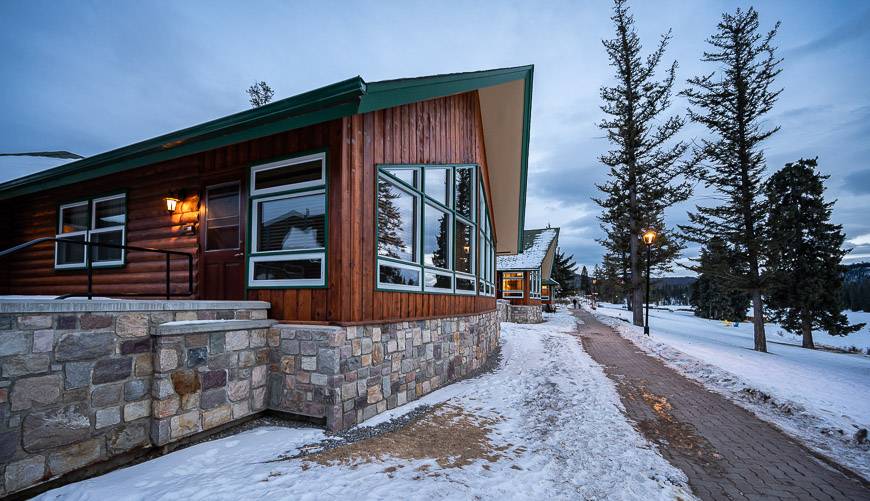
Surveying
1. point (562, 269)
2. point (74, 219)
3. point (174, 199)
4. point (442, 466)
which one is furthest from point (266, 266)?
point (562, 269)

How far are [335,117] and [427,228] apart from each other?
2.80m

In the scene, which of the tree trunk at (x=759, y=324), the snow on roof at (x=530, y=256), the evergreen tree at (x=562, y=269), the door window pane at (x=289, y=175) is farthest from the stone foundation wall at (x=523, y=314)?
the evergreen tree at (x=562, y=269)

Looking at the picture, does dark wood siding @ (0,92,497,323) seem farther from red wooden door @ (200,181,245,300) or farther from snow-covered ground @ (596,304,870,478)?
snow-covered ground @ (596,304,870,478)

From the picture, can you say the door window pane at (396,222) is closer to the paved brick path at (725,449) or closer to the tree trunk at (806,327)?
the paved brick path at (725,449)

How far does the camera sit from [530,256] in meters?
23.2

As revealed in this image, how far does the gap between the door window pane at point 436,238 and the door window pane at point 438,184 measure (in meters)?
0.24

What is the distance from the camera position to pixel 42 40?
3181cm

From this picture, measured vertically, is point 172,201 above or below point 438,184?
below

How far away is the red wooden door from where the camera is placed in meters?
5.42

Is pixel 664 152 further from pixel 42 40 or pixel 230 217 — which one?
pixel 42 40

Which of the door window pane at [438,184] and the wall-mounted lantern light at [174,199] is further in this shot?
the door window pane at [438,184]

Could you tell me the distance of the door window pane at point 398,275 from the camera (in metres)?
5.09

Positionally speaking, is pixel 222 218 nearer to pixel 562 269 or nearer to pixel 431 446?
pixel 431 446

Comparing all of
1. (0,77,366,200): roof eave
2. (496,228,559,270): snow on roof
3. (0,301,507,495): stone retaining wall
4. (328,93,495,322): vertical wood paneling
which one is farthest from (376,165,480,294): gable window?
(496,228,559,270): snow on roof
